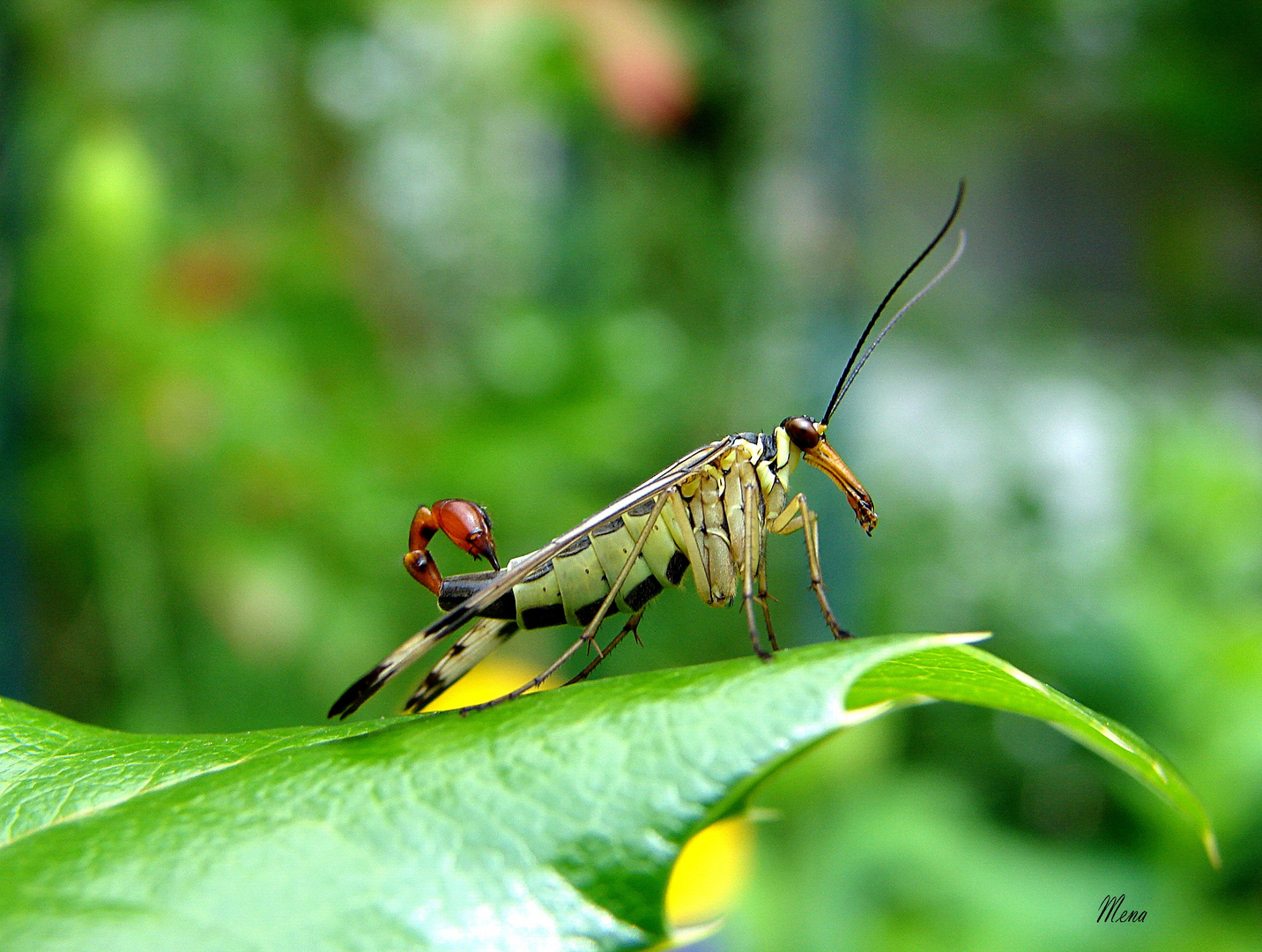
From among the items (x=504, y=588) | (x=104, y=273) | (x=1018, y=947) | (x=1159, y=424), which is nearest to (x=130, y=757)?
(x=504, y=588)

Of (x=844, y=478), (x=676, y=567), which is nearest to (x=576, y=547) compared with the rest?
(x=676, y=567)

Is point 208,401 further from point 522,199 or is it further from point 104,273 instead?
point 522,199

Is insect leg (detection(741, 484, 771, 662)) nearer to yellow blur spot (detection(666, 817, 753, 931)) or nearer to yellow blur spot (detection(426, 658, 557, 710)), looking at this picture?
yellow blur spot (detection(666, 817, 753, 931))

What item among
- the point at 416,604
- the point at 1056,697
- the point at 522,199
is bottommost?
the point at 416,604

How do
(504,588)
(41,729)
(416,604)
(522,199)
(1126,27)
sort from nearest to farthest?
(41,729) → (504,588) → (416,604) → (522,199) → (1126,27)

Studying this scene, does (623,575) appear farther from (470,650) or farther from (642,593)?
(470,650)

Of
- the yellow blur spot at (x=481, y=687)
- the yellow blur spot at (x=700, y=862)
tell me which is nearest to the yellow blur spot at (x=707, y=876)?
the yellow blur spot at (x=700, y=862)

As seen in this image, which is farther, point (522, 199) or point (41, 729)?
point (522, 199)

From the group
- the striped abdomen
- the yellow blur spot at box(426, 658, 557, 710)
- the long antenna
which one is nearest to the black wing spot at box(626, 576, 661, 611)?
the striped abdomen
